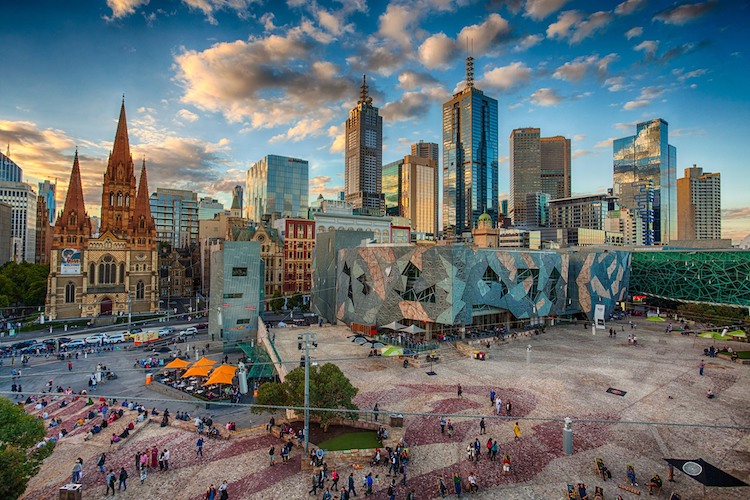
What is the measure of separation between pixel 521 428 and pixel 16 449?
91.2ft

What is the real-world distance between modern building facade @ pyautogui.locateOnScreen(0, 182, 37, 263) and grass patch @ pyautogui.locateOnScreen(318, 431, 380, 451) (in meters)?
164

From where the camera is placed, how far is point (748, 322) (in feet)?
172

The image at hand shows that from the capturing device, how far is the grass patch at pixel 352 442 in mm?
22031

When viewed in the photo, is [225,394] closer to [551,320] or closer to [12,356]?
[12,356]

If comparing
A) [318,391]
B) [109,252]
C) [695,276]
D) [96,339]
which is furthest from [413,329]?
[109,252]

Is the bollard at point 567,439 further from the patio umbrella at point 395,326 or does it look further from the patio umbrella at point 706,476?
the patio umbrella at point 395,326

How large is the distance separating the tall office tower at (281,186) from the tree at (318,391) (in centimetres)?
13221

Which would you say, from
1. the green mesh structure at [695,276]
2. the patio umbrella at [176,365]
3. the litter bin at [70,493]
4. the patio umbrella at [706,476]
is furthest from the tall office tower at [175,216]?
the patio umbrella at [706,476]

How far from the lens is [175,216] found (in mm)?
159500

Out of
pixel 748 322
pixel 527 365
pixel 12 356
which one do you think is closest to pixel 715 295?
pixel 748 322

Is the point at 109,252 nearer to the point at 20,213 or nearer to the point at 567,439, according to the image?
the point at 567,439

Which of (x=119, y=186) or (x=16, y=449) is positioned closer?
(x=16, y=449)

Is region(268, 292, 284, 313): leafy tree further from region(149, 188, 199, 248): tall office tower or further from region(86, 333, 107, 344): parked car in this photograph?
region(149, 188, 199, 248): tall office tower

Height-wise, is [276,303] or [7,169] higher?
[7,169]
